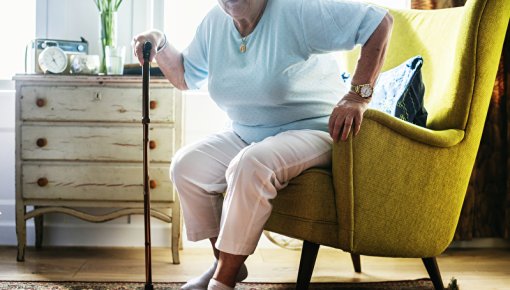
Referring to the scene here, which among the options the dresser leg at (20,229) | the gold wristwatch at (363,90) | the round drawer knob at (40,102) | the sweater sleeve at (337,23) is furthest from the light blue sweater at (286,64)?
the dresser leg at (20,229)

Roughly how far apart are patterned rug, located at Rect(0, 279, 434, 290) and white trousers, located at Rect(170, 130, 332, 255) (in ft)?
1.15

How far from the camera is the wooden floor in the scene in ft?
7.52

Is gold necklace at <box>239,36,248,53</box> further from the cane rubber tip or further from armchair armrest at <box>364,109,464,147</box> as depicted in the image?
armchair armrest at <box>364,109,464,147</box>

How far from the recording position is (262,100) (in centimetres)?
182

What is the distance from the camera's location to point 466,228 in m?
2.77

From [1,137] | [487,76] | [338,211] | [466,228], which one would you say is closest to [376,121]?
[338,211]

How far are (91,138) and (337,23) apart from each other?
1.20 m

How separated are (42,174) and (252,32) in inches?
45.0

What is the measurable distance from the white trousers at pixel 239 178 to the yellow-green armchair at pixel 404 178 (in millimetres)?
82

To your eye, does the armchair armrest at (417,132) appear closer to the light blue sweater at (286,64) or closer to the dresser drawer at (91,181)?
the light blue sweater at (286,64)

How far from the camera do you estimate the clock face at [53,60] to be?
2.56m

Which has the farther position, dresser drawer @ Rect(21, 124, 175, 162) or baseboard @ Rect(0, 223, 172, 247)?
baseboard @ Rect(0, 223, 172, 247)

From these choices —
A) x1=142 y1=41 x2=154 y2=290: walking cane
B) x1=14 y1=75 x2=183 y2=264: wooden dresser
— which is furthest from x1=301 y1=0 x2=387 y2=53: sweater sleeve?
x1=14 y1=75 x2=183 y2=264: wooden dresser

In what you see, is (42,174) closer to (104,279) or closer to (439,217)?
(104,279)
